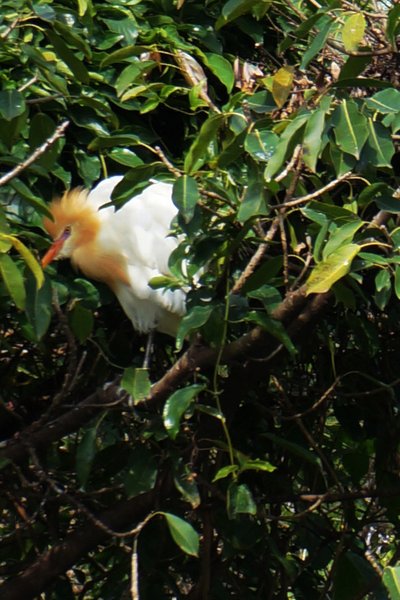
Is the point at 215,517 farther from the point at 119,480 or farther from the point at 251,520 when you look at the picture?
the point at 119,480

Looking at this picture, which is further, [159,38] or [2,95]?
[159,38]

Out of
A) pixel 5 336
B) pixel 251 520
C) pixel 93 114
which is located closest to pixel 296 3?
pixel 93 114

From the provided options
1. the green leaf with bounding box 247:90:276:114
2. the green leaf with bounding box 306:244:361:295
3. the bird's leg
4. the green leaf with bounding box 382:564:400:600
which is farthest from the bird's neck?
the green leaf with bounding box 382:564:400:600

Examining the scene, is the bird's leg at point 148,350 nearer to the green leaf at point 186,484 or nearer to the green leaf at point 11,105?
the green leaf at point 186,484

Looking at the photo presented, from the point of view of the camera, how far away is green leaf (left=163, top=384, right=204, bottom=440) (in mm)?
1921

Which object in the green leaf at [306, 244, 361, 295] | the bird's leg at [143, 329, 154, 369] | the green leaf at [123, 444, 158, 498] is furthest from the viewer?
the bird's leg at [143, 329, 154, 369]

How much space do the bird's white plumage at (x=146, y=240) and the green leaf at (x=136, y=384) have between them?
830 mm

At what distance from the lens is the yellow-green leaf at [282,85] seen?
1.85 metres

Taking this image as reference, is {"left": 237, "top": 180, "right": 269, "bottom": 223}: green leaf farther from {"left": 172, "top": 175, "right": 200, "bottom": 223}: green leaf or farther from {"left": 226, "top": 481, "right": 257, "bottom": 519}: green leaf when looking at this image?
{"left": 226, "top": 481, "right": 257, "bottom": 519}: green leaf

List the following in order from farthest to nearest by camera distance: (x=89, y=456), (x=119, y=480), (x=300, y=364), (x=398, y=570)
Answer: (x=300, y=364) → (x=119, y=480) → (x=89, y=456) → (x=398, y=570)

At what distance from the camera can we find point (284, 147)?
174 cm

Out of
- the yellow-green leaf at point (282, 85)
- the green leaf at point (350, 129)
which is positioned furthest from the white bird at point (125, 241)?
the green leaf at point (350, 129)

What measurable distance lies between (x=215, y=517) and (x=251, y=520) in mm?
81

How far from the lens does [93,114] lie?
7.81ft
